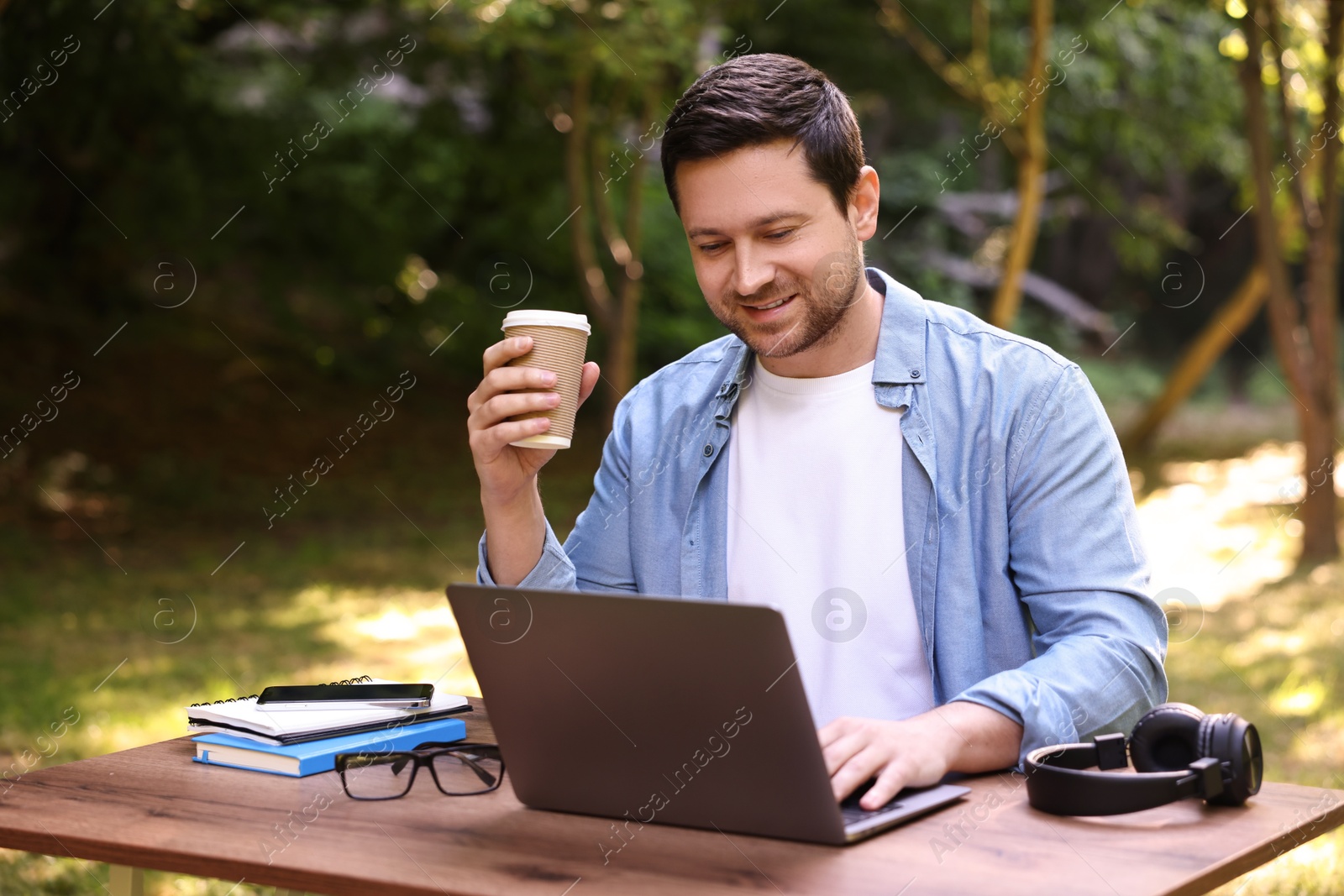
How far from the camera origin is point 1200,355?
43.7 ft

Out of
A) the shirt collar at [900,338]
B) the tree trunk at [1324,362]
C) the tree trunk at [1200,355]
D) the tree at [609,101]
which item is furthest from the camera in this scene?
the tree trunk at [1200,355]

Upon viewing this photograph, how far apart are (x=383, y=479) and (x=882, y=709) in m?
10.2

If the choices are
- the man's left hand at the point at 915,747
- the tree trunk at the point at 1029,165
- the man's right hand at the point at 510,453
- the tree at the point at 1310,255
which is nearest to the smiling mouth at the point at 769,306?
the man's right hand at the point at 510,453

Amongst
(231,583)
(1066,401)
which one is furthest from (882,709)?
(231,583)

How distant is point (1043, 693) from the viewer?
1.85 metres

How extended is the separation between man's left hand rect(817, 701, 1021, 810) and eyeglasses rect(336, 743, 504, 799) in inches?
17.1

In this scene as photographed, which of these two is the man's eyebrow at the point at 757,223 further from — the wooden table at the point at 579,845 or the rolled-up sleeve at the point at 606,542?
the wooden table at the point at 579,845

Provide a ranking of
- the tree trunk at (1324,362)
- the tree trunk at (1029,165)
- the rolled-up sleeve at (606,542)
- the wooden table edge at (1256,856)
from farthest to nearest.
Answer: the tree trunk at (1029,165) → the tree trunk at (1324,362) → the rolled-up sleeve at (606,542) → the wooden table edge at (1256,856)

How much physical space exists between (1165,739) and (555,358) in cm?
93

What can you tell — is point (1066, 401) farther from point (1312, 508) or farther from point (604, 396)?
point (604, 396)

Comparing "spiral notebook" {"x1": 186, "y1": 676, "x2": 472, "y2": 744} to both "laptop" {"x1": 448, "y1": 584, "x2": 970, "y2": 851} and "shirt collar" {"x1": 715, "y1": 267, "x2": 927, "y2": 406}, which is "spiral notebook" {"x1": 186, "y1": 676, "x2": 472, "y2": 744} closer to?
"laptop" {"x1": 448, "y1": 584, "x2": 970, "y2": 851}

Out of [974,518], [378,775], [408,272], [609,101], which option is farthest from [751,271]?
[408,272]

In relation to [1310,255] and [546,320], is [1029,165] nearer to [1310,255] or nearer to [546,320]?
[1310,255]

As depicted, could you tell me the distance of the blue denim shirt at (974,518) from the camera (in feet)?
6.33
